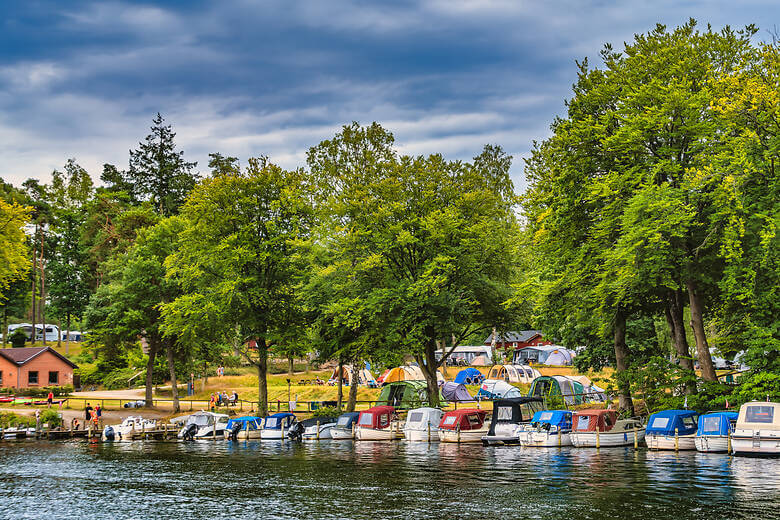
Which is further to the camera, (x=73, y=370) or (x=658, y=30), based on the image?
(x=73, y=370)

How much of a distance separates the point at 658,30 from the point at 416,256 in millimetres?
22484

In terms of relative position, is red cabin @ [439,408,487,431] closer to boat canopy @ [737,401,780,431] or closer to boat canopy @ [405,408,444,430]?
boat canopy @ [405,408,444,430]

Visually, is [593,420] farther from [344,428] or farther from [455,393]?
[455,393]

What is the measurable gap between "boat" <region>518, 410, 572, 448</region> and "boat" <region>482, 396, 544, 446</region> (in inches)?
36.5

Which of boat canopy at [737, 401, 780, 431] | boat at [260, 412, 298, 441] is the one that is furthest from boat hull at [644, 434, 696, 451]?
boat at [260, 412, 298, 441]

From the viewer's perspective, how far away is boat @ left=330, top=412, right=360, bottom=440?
158ft

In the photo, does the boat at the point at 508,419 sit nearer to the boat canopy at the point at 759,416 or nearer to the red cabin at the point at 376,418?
the red cabin at the point at 376,418

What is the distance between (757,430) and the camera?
31.8 m

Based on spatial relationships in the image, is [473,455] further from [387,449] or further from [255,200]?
[255,200]

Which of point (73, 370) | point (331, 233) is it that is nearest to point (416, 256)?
point (331, 233)

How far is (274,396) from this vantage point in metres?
68.9

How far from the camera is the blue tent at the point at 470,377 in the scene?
74.6m

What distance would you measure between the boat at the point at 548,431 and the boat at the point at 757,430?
9.61 metres

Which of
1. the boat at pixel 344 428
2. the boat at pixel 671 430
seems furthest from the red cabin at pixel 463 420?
the boat at pixel 671 430
